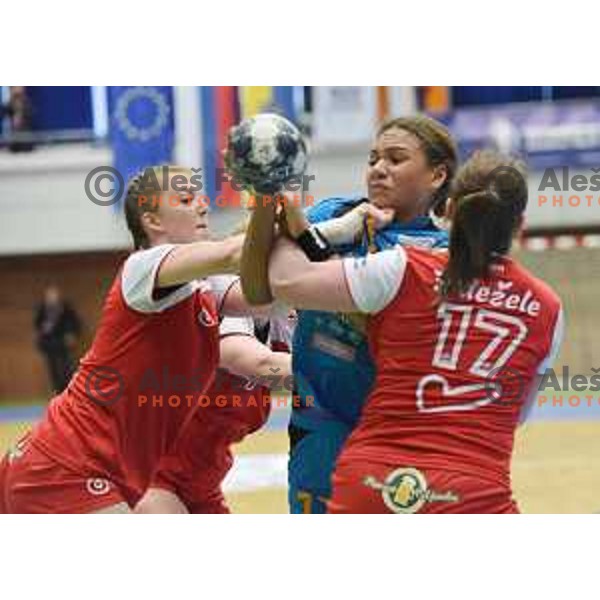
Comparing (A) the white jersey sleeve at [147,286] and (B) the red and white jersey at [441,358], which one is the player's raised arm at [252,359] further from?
(B) the red and white jersey at [441,358]

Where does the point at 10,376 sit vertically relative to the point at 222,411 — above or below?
below

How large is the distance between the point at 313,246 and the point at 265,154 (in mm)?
291

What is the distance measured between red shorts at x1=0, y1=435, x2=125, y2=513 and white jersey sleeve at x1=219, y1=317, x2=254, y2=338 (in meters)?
0.75

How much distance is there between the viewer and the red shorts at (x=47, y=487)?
13.3ft

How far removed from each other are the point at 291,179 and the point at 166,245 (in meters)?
0.69

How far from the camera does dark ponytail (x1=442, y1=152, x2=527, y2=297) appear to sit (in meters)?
3.32

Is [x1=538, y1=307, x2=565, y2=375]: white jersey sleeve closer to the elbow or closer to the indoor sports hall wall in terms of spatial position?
the elbow

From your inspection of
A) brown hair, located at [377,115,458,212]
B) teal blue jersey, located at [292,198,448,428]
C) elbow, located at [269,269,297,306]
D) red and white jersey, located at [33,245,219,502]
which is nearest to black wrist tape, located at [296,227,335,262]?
elbow, located at [269,269,297,306]

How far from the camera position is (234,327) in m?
4.59

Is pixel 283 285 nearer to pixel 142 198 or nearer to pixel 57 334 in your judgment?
pixel 142 198

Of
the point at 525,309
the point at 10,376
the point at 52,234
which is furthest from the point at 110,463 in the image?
the point at 10,376

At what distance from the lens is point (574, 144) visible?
12.0 metres

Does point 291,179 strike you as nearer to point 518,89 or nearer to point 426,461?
point 426,461

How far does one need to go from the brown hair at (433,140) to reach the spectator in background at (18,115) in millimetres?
8711
